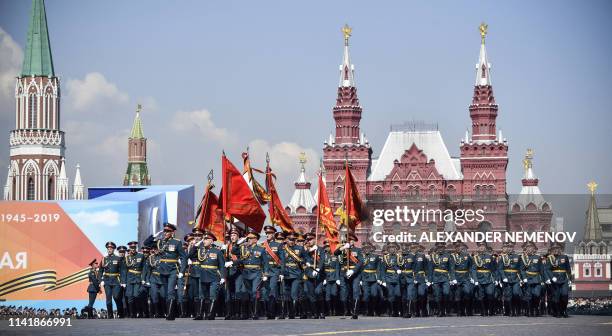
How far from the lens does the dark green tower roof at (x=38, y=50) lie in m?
114

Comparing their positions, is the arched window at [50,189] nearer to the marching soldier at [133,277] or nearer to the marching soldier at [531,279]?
the marching soldier at [531,279]

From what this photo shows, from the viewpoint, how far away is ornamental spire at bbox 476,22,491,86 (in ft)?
353

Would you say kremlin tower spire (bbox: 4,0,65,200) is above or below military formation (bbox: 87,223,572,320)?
above

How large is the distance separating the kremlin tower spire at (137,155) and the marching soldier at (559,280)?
131042 mm

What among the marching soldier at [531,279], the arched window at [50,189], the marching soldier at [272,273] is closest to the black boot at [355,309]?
the marching soldier at [272,273]

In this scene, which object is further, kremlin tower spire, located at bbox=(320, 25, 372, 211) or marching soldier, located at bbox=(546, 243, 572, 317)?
kremlin tower spire, located at bbox=(320, 25, 372, 211)

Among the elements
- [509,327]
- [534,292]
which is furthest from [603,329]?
[534,292]

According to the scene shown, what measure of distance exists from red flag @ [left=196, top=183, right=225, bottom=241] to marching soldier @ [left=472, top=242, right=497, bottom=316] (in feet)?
16.9

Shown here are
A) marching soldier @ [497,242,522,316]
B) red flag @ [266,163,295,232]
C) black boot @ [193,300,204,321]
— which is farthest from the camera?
red flag @ [266,163,295,232]

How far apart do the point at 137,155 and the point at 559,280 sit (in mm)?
135817

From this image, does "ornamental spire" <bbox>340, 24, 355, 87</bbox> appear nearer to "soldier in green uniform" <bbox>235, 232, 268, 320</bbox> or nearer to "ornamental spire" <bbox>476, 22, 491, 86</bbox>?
"ornamental spire" <bbox>476, 22, 491, 86</bbox>

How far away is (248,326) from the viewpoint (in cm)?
2023

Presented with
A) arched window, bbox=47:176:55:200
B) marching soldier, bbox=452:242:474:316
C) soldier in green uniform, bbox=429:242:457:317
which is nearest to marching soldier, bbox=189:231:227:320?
soldier in green uniform, bbox=429:242:457:317

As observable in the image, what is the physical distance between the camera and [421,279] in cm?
2572
